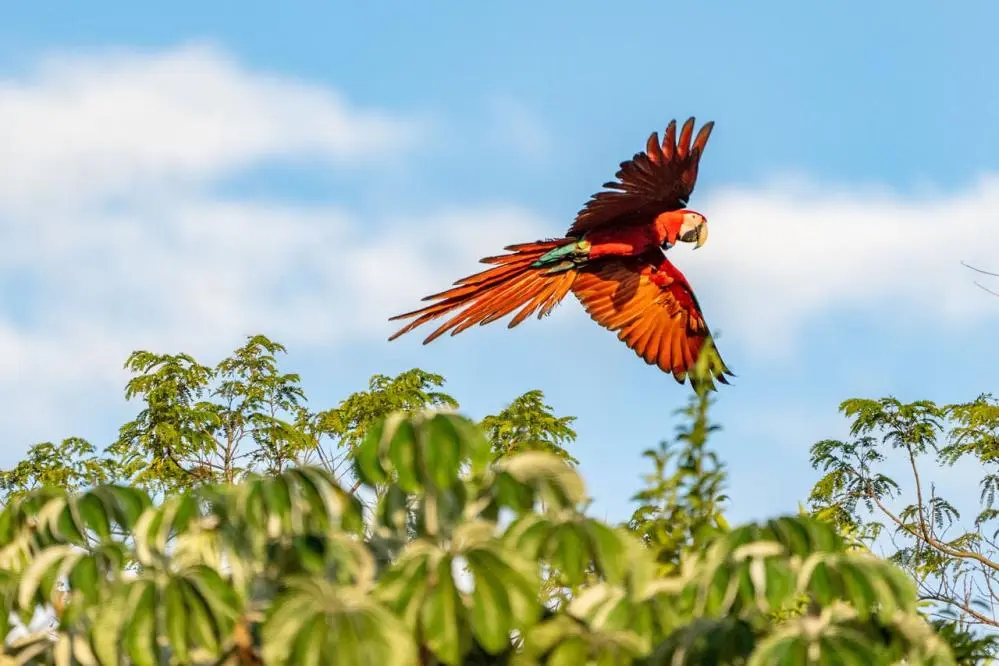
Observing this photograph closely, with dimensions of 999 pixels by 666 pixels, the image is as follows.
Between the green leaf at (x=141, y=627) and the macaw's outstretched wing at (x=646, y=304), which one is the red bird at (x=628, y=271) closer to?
the macaw's outstretched wing at (x=646, y=304)

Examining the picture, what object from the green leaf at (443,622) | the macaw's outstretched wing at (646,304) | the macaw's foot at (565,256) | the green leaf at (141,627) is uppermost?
the macaw's foot at (565,256)

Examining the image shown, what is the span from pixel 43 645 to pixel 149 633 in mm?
529

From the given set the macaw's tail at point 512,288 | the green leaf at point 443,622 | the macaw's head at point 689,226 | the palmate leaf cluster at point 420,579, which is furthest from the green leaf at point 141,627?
the macaw's head at point 689,226

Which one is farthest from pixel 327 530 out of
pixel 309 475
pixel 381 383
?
pixel 381 383

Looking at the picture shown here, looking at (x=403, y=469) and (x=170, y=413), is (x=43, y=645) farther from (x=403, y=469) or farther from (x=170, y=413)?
(x=170, y=413)

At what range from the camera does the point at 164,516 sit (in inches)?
104

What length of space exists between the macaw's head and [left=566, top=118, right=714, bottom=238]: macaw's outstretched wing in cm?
8

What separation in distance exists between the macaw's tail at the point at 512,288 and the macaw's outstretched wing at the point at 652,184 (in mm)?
239

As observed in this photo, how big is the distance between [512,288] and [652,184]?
91 centimetres

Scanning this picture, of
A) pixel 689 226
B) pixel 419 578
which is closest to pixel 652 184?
pixel 689 226

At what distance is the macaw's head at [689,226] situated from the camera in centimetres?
701

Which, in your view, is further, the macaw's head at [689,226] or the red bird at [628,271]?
the macaw's head at [689,226]

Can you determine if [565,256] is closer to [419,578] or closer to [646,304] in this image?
[646,304]

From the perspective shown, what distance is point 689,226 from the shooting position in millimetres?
7027
